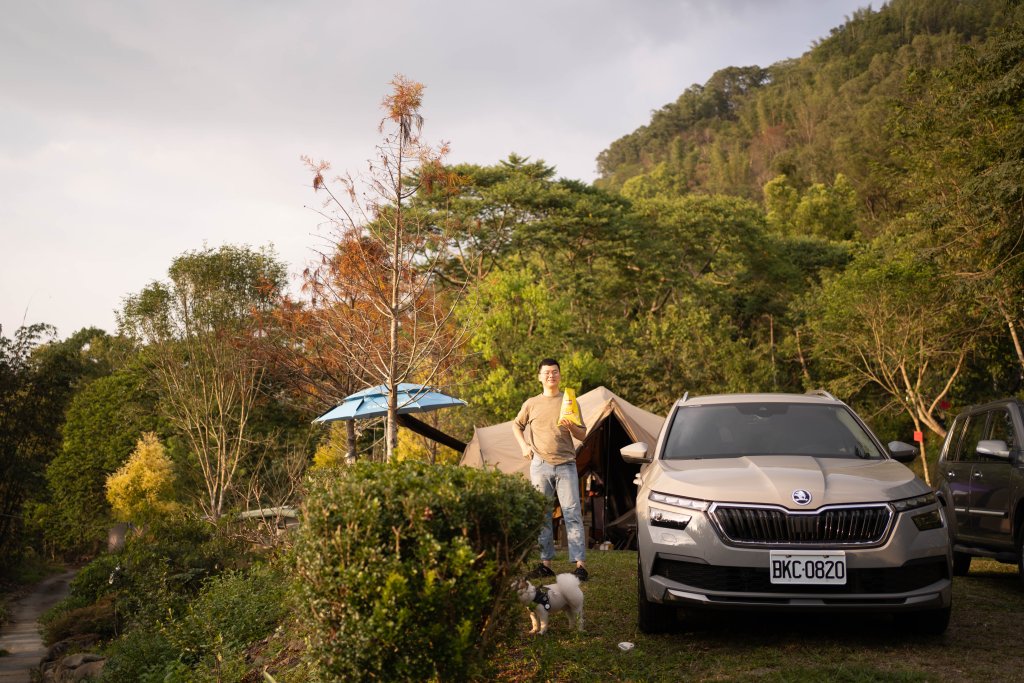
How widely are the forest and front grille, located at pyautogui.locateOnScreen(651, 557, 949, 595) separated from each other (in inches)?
195

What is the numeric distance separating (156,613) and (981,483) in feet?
38.8

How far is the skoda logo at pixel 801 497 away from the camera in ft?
17.9

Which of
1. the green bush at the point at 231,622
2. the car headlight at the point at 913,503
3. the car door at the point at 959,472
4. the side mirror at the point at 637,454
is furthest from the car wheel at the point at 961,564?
the green bush at the point at 231,622

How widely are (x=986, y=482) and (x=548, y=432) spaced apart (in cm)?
422

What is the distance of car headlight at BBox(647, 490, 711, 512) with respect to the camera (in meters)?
5.61

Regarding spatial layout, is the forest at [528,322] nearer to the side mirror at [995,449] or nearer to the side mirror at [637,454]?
the side mirror at [637,454]

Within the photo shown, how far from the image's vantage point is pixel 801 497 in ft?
17.9

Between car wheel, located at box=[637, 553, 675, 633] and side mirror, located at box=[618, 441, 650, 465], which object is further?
side mirror, located at box=[618, 441, 650, 465]

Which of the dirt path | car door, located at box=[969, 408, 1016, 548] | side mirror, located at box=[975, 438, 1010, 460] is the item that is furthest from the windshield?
the dirt path

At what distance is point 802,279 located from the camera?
1724 inches

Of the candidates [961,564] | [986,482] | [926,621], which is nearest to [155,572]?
[961,564]

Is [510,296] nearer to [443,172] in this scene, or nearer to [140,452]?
[443,172]

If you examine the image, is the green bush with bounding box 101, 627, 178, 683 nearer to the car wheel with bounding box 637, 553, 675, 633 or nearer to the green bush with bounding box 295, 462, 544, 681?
the car wheel with bounding box 637, 553, 675, 633

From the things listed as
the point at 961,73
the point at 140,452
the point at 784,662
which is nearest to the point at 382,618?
the point at 784,662
